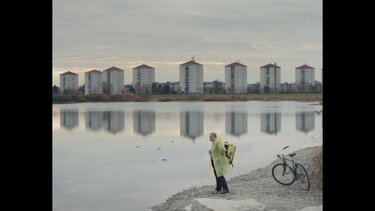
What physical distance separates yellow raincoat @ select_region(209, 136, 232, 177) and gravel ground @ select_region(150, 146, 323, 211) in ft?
2.17

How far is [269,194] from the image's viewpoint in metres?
6.82

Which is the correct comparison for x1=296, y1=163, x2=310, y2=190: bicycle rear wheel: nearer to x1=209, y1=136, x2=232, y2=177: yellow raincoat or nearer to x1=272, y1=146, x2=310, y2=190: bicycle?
x1=272, y1=146, x2=310, y2=190: bicycle

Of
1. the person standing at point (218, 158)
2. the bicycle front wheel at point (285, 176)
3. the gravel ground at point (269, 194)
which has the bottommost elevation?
the gravel ground at point (269, 194)

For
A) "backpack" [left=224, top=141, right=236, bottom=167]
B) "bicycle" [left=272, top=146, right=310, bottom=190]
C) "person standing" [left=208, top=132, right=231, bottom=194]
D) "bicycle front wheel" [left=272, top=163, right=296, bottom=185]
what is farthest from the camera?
"bicycle front wheel" [left=272, top=163, right=296, bottom=185]

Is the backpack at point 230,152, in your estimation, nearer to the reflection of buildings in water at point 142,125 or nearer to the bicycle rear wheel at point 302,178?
the bicycle rear wheel at point 302,178

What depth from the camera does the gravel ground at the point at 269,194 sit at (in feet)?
20.6

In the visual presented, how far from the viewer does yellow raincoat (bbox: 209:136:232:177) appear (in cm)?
591

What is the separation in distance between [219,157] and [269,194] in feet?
4.29

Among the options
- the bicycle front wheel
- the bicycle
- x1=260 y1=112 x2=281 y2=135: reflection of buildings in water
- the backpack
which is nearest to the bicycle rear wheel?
the bicycle

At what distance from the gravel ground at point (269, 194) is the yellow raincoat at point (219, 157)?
0.66 meters

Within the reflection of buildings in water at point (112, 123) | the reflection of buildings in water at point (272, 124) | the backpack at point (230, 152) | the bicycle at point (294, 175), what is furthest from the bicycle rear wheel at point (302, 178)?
the reflection of buildings in water at point (112, 123)

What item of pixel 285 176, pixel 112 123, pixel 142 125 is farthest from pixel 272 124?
pixel 285 176
